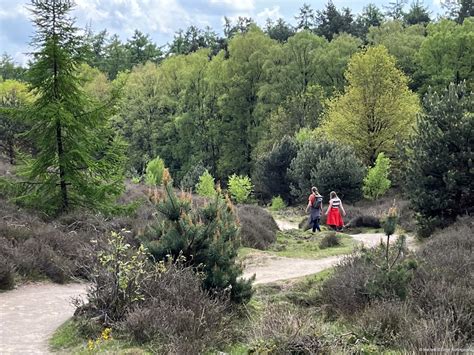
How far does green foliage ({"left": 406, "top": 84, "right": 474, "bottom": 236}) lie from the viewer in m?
16.0

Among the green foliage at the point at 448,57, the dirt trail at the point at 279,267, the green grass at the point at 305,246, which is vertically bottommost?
the green grass at the point at 305,246

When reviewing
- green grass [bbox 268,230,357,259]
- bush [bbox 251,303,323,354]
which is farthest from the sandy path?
green grass [bbox 268,230,357,259]

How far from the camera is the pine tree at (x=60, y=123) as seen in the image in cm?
1498

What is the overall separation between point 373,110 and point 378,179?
5.93 meters

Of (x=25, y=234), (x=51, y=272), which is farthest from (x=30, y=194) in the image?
(x=51, y=272)

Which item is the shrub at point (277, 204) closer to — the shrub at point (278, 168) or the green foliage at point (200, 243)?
the shrub at point (278, 168)

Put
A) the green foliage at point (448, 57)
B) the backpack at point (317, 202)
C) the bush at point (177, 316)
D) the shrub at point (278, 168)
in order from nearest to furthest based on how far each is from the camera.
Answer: the bush at point (177, 316) < the backpack at point (317, 202) < the shrub at point (278, 168) < the green foliage at point (448, 57)

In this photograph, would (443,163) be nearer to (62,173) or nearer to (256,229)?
(256,229)

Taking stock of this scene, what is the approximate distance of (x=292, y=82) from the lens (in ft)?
169

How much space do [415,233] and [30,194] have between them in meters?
11.8

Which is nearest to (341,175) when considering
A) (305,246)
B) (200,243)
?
(305,246)

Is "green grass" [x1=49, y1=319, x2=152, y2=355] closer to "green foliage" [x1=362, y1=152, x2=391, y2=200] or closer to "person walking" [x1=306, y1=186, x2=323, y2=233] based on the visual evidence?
"person walking" [x1=306, y1=186, x2=323, y2=233]

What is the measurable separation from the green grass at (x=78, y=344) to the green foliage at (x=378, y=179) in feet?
78.1

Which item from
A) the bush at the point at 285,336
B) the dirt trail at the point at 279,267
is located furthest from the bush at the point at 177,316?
the dirt trail at the point at 279,267
